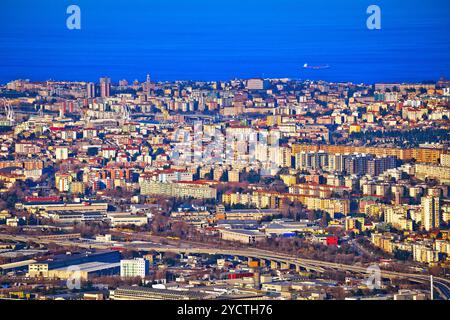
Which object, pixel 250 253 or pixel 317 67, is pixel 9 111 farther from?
pixel 250 253

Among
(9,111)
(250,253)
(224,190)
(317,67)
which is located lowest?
(250,253)

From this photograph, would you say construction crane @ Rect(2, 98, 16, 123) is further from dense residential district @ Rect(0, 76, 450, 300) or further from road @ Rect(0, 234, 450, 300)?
road @ Rect(0, 234, 450, 300)

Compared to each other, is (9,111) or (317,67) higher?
(317,67)

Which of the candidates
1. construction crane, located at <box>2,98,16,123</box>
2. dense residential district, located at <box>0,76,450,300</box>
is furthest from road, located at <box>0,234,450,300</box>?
construction crane, located at <box>2,98,16,123</box>

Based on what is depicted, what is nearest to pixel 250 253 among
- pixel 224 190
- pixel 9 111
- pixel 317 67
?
pixel 224 190

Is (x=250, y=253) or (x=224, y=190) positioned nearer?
(x=250, y=253)
